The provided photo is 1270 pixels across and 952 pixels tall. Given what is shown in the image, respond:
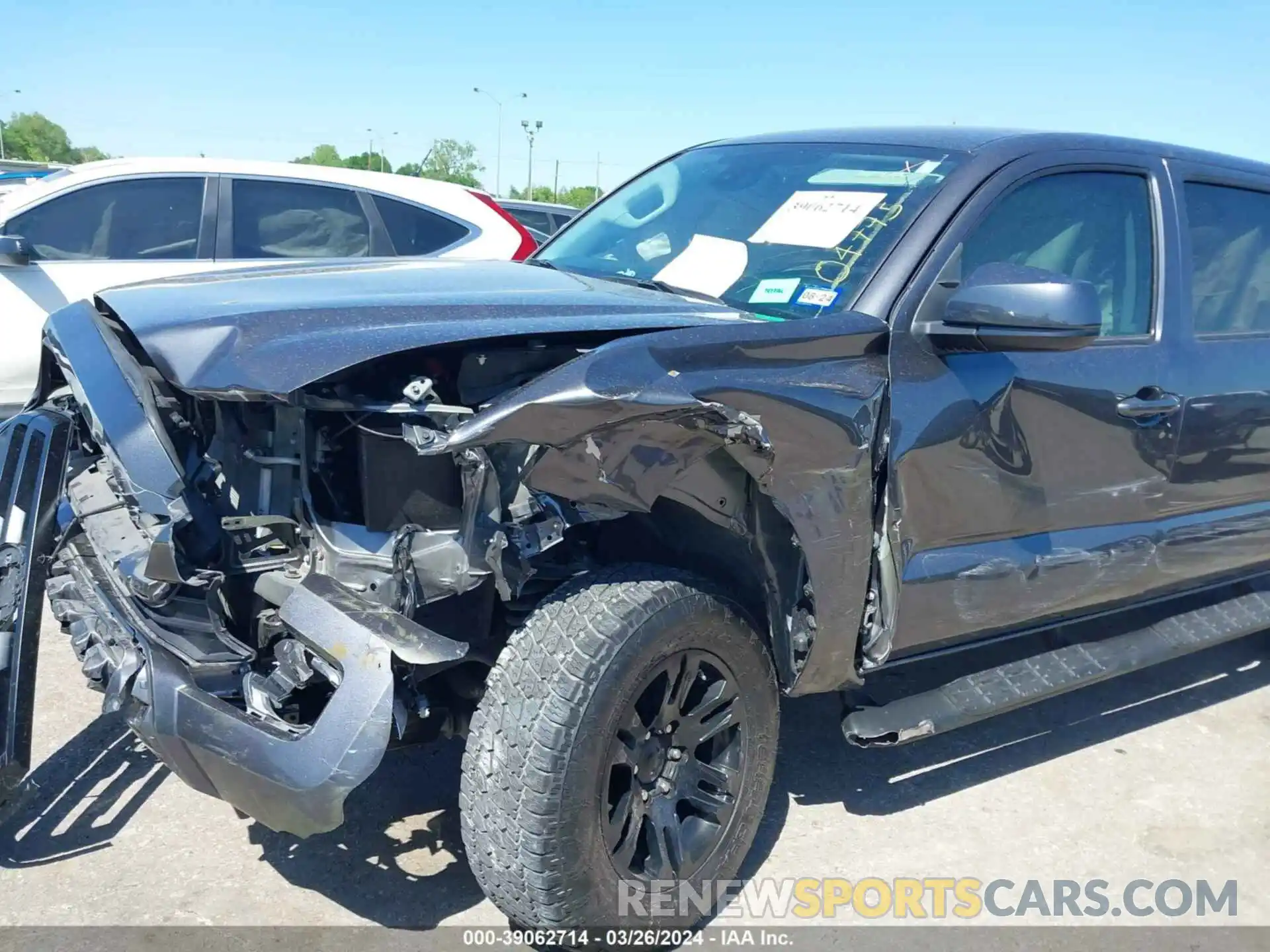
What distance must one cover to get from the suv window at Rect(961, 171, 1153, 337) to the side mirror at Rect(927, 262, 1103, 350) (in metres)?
0.30

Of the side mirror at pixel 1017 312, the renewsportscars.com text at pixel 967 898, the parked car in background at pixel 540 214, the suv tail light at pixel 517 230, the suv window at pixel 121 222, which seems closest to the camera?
the side mirror at pixel 1017 312

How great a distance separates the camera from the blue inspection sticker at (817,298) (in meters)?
2.81

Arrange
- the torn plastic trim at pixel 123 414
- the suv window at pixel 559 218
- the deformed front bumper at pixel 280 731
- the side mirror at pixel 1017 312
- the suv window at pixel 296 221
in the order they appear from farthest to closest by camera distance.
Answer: the suv window at pixel 559 218, the suv window at pixel 296 221, the side mirror at pixel 1017 312, the torn plastic trim at pixel 123 414, the deformed front bumper at pixel 280 731

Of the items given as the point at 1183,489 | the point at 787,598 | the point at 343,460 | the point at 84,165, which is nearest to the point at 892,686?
the point at 1183,489

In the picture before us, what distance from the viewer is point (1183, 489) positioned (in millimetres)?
3488

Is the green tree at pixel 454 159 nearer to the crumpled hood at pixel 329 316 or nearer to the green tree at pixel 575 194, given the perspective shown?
the green tree at pixel 575 194

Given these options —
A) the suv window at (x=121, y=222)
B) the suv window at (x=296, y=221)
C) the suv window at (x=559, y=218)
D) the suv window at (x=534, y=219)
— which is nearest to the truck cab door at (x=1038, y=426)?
the suv window at (x=296, y=221)

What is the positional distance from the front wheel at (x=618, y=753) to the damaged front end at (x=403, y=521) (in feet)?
0.51

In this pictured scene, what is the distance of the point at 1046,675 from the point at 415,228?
5131 mm

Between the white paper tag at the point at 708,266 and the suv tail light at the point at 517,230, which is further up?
the white paper tag at the point at 708,266

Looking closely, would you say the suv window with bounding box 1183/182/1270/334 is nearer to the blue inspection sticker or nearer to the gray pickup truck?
the gray pickup truck

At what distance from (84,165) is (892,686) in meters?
5.59

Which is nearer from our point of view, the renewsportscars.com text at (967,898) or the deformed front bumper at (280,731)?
the deformed front bumper at (280,731)

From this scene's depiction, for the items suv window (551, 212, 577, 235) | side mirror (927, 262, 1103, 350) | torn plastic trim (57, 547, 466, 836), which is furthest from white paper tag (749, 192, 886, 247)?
suv window (551, 212, 577, 235)
